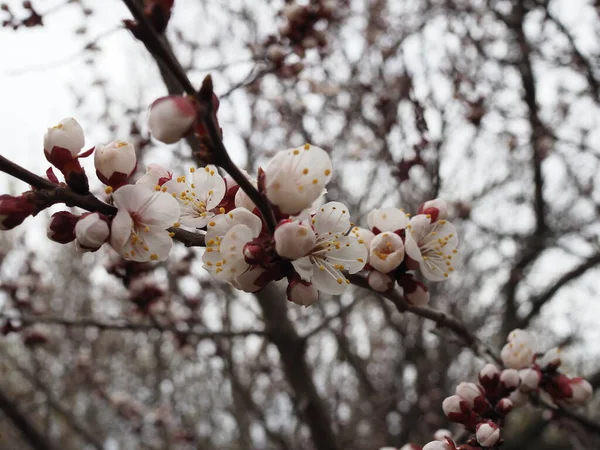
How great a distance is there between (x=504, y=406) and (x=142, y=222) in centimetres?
117

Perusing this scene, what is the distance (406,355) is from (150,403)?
4384 mm

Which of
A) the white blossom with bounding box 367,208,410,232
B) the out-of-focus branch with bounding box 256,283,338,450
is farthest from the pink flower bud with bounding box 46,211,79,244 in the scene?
the out-of-focus branch with bounding box 256,283,338,450

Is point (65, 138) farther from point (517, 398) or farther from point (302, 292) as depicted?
point (517, 398)

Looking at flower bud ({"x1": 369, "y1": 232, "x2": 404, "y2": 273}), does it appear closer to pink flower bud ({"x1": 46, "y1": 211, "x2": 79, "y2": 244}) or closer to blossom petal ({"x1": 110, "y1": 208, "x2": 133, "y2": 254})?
blossom petal ({"x1": 110, "y1": 208, "x2": 133, "y2": 254})

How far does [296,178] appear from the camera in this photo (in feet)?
3.63

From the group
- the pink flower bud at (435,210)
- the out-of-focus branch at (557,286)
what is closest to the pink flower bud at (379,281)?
the pink flower bud at (435,210)

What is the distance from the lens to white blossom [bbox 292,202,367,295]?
130 centimetres

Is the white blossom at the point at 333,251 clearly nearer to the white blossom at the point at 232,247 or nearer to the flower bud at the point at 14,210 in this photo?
the white blossom at the point at 232,247

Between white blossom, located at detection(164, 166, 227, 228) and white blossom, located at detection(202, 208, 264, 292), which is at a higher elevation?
white blossom, located at detection(164, 166, 227, 228)

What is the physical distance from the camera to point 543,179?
5.79 metres

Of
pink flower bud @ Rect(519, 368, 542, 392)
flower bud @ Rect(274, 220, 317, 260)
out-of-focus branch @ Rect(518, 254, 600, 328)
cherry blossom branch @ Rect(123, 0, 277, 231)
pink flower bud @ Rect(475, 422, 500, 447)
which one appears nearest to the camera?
cherry blossom branch @ Rect(123, 0, 277, 231)

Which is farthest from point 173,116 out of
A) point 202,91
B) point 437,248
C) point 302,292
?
point 437,248

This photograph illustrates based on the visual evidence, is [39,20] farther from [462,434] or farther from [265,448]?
[265,448]

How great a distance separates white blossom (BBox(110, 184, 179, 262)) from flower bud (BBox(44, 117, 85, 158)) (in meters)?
0.19
